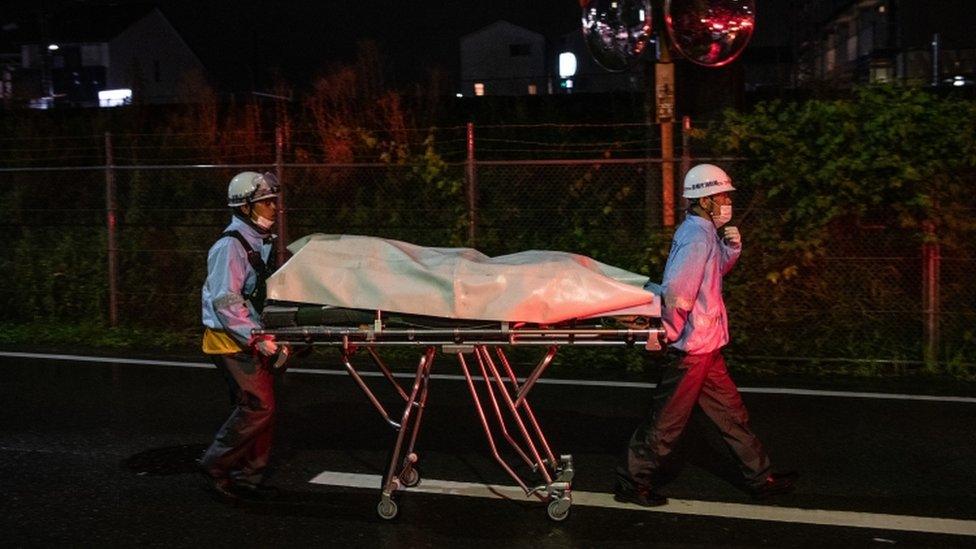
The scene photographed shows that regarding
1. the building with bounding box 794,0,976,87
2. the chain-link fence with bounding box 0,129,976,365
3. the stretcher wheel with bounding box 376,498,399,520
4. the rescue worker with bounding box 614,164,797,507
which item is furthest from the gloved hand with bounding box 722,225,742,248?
the building with bounding box 794,0,976,87

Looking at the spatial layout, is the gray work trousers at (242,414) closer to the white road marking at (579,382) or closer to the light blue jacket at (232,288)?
the light blue jacket at (232,288)

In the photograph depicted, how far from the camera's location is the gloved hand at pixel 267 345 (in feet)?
17.5

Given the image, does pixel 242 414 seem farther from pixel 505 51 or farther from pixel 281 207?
pixel 505 51

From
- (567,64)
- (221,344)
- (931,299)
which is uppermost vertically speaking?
(567,64)

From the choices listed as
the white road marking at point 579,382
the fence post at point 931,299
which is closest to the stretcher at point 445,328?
the white road marking at point 579,382

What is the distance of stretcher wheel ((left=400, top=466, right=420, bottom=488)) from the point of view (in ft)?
19.4

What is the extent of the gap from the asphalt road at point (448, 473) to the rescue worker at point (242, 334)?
23cm

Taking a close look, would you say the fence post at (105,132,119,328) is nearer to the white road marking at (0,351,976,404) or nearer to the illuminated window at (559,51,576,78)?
the white road marking at (0,351,976,404)

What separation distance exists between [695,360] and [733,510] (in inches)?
33.2

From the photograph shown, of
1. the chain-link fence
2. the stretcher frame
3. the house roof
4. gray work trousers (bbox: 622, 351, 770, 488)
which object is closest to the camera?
the stretcher frame

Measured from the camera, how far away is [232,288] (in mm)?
5516

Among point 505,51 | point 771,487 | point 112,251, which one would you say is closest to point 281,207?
point 112,251

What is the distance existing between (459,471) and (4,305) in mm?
8946

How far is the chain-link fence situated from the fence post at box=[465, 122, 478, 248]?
0.02 m
